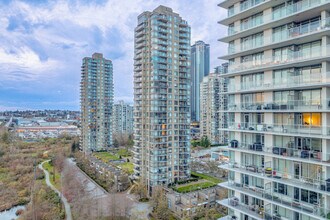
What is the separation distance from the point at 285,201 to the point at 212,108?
184ft

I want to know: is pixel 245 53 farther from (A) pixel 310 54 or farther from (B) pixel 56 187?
(B) pixel 56 187

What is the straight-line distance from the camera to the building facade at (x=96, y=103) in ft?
206

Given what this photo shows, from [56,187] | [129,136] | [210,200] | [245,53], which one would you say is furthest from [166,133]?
[129,136]

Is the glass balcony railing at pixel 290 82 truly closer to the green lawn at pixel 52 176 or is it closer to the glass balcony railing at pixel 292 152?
the glass balcony railing at pixel 292 152

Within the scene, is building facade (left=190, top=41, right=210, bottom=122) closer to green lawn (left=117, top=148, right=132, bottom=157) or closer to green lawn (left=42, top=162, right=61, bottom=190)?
green lawn (left=117, top=148, right=132, bottom=157)

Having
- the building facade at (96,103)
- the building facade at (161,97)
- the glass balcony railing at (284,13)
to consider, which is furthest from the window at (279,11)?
the building facade at (96,103)

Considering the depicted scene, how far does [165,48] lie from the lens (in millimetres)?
36281

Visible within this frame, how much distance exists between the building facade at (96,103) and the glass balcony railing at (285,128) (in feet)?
173

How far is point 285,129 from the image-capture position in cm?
1365

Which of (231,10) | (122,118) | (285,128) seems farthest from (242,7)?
(122,118)

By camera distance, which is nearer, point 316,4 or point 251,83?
point 316,4

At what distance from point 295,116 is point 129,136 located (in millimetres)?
63661

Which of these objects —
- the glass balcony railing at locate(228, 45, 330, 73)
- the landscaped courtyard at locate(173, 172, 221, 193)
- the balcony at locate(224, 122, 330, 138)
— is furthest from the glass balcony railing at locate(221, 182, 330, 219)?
the landscaped courtyard at locate(173, 172, 221, 193)

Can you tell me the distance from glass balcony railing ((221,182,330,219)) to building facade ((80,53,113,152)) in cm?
5242
